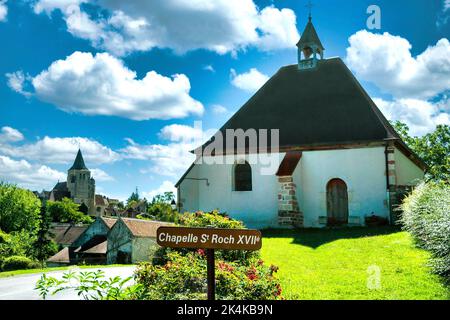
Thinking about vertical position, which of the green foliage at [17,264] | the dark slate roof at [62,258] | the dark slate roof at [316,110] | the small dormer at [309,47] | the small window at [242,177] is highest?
the small dormer at [309,47]

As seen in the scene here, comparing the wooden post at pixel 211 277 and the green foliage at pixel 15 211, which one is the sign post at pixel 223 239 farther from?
the green foliage at pixel 15 211

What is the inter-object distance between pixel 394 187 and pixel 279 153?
537cm

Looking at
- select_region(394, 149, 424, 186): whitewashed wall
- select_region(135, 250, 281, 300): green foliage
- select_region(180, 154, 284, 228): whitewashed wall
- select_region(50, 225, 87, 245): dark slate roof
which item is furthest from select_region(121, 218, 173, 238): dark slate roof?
select_region(50, 225, 87, 245): dark slate roof

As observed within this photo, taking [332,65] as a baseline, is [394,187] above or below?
below

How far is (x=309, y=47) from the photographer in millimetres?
24031

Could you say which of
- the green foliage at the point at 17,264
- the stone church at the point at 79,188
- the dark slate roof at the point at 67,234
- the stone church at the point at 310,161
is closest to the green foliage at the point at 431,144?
the stone church at the point at 310,161

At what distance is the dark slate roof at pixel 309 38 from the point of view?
23.8 metres

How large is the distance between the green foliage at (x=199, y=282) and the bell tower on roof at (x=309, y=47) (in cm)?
1771

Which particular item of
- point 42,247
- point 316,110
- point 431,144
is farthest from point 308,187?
point 42,247

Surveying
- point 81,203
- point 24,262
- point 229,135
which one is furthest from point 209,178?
point 81,203

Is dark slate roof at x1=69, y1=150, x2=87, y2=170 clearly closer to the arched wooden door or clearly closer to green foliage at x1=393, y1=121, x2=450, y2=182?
green foliage at x1=393, y1=121, x2=450, y2=182

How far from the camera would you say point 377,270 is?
32.7 ft
